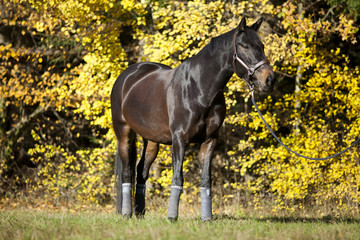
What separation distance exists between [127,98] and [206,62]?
5.41 feet

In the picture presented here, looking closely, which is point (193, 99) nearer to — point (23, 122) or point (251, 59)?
point (251, 59)

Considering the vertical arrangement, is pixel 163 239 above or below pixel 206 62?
below

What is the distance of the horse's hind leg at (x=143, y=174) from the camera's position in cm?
619

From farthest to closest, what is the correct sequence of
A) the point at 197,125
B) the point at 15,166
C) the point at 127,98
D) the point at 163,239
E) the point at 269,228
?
the point at 15,166 < the point at 127,98 < the point at 197,125 < the point at 269,228 < the point at 163,239

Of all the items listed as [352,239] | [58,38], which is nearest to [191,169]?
[58,38]

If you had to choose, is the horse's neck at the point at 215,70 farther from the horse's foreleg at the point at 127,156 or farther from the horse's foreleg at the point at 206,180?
the horse's foreleg at the point at 127,156

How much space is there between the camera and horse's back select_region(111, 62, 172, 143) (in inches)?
221

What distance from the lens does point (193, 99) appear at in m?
5.07

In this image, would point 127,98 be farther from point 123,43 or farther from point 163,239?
point 123,43

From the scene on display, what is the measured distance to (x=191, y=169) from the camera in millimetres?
11758

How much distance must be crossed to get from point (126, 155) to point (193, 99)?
182 centimetres

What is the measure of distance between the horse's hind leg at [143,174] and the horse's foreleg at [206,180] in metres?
1.26

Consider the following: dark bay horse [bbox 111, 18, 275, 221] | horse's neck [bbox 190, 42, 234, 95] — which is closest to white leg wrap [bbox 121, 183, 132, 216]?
dark bay horse [bbox 111, 18, 275, 221]

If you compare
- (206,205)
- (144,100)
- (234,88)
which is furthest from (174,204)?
(234,88)
